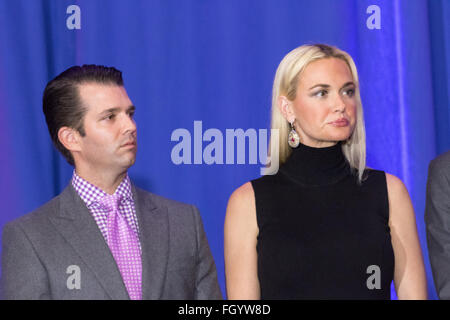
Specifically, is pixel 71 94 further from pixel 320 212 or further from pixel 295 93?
pixel 320 212

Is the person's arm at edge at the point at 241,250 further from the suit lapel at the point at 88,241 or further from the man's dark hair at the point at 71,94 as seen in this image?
the man's dark hair at the point at 71,94

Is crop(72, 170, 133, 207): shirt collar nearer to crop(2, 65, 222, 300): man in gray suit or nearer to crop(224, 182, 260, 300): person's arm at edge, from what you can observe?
crop(2, 65, 222, 300): man in gray suit

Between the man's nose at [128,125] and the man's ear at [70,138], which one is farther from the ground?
the man's nose at [128,125]

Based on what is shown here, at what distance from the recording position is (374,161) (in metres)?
2.83

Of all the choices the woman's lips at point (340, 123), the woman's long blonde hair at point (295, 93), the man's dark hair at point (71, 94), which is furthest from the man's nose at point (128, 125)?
the woman's lips at point (340, 123)

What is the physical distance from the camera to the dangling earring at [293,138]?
7.58 ft

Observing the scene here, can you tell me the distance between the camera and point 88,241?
6.34ft

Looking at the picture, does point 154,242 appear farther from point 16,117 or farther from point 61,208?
point 16,117

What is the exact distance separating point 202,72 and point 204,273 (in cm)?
101

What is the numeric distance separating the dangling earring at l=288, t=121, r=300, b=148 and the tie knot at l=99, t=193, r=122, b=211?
619 millimetres

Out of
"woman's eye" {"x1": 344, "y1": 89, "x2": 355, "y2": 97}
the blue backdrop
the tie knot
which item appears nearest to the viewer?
the tie knot

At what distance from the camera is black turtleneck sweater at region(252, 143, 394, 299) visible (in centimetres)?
215

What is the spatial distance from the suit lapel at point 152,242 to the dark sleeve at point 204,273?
0.36ft

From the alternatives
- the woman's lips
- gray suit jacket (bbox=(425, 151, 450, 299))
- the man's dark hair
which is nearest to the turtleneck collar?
the woman's lips
